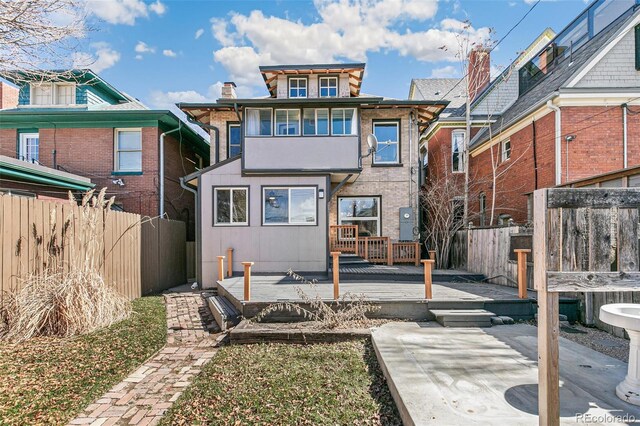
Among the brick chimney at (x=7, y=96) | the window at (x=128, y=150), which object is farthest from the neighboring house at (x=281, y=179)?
the brick chimney at (x=7, y=96)

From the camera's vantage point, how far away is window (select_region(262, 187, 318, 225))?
1067cm

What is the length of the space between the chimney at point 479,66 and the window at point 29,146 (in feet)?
52.9

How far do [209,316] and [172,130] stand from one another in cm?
871

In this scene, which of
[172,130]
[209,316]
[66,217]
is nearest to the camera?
[66,217]

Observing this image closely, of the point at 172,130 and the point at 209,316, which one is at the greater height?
the point at 172,130

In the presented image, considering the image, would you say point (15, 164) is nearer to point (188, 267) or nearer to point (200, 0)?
point (188, 267)

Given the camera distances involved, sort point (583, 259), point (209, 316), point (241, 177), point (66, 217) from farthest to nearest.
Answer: point (241, 177), point (209, 316), point (66, 217), point (583, 259)

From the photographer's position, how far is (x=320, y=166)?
1095cm

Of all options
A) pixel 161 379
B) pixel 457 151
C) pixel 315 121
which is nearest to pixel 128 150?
pixel 315 121

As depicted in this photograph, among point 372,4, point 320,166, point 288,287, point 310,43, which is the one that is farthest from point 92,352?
point 310,43

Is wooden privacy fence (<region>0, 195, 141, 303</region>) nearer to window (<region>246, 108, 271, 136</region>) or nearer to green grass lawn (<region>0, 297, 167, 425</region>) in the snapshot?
green grass lawn (<region>0, 297, 167, 425</region>)

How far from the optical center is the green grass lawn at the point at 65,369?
3.29 m

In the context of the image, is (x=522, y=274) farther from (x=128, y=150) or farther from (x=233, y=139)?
(x=128, y=150)

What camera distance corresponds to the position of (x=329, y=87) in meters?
12.9
